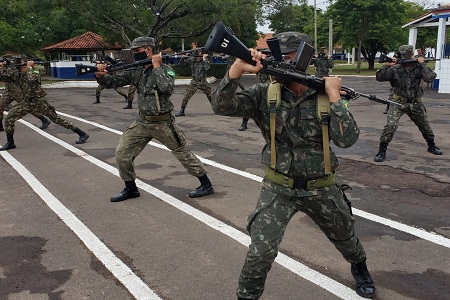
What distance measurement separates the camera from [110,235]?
4.79m

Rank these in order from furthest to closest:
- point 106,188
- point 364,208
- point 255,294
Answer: point 106,188 → point 364,208 → point 255,294

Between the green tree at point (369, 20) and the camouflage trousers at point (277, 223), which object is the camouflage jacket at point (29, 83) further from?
the green tree at point (369, 20)

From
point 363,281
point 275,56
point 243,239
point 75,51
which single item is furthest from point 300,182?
point 75,51

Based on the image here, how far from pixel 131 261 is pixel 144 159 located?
418 cm

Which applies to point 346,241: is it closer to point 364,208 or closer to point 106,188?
point 364,208

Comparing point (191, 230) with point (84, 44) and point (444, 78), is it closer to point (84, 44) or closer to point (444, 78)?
point (444, 78)

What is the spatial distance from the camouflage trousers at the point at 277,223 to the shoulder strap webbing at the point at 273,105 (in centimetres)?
21

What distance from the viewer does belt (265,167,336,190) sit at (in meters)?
3.04

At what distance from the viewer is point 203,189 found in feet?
19.7

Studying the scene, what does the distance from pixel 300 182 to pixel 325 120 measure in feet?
1.48

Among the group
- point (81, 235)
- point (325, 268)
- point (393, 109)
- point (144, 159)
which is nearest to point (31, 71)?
point (144, 159)

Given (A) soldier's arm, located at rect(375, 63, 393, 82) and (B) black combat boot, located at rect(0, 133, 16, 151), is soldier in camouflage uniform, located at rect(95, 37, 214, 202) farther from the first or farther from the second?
(B) black combat boot, located at rect(0, 133, 16, 151)

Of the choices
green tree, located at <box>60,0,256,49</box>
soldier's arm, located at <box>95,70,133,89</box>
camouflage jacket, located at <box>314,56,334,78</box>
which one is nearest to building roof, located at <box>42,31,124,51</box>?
green tree, located at <box>60,0,256,49</box>

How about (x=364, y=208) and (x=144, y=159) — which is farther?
(x=144, y=159)
